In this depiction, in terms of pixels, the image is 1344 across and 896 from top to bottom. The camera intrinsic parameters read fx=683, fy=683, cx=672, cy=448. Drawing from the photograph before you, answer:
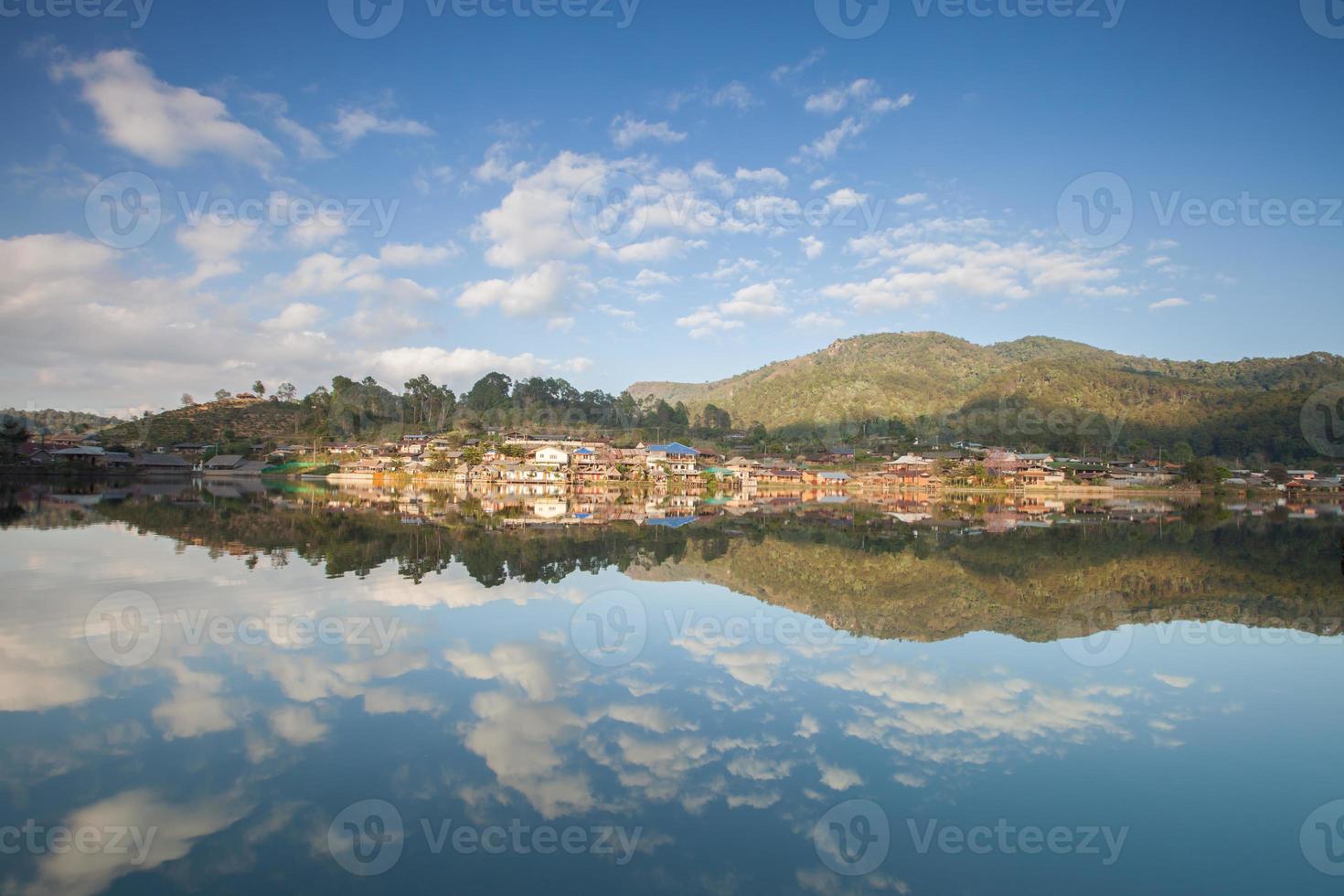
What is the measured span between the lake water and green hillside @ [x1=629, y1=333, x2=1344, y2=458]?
66760mm

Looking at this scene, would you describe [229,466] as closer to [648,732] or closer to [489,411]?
[489,411]

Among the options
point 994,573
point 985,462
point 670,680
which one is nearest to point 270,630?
point 670,680

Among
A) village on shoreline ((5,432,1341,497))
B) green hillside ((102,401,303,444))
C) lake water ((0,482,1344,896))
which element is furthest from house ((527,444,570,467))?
lake water ((0,482,1344,896))

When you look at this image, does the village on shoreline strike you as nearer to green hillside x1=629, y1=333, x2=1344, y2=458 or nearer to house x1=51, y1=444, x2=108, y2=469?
house x1=51, y1=444, x2=108, y2=469

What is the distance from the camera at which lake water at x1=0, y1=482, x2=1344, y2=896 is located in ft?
→ 11.2

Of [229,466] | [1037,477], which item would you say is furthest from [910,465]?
[229,466]

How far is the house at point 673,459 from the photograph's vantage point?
51875mm

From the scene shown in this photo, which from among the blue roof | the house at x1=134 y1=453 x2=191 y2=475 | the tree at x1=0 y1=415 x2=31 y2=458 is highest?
the tree at x1=0 y1=415 x2=31 y2=458

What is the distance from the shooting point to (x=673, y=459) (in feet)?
175

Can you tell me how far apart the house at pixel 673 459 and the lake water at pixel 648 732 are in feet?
132

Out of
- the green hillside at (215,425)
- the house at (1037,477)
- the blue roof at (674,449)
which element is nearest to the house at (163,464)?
the green hillside at (215,425)

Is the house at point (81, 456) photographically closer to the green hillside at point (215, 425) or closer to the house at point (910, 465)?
the green hillside at point (215, 425)

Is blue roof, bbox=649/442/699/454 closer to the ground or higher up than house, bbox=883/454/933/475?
higher up

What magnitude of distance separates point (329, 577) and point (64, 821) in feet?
22.7
